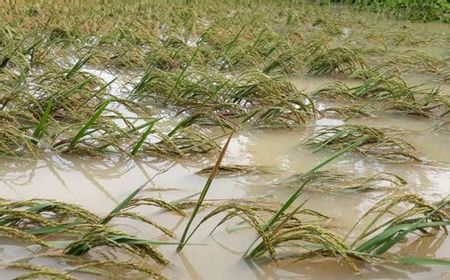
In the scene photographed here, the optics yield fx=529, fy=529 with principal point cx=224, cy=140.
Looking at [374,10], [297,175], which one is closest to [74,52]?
[297,175]

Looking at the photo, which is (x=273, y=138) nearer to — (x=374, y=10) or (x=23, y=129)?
(x=23, y=129)

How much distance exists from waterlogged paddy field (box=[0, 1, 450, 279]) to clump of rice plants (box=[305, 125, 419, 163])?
11 millimetres

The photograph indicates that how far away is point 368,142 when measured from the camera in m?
2.98

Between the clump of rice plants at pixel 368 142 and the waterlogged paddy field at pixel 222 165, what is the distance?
0.01 m

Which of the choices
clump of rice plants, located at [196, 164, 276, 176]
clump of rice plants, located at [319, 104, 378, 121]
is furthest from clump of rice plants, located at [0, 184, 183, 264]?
clump of rice plants, located at [319, 104, 378, 121]

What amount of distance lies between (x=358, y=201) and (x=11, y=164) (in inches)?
62.2

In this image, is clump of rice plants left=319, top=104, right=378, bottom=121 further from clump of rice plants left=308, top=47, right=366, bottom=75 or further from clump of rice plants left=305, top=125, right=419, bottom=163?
clump of rice plants left=308, top=47, right=366, bottom=75

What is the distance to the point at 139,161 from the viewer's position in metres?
2.60

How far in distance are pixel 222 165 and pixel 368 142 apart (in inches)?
36.0

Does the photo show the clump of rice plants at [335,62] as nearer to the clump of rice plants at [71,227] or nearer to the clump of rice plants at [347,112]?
the clump of rice plants at [347,112]

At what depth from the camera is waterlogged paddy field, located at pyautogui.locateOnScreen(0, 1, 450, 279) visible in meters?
1.73

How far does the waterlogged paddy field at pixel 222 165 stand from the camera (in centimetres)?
173

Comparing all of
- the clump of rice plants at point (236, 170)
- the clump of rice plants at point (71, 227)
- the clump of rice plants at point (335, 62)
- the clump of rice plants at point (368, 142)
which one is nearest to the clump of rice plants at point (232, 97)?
the clump of rice plants at point (368, 142)

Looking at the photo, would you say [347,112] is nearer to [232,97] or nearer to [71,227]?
[232,97]
